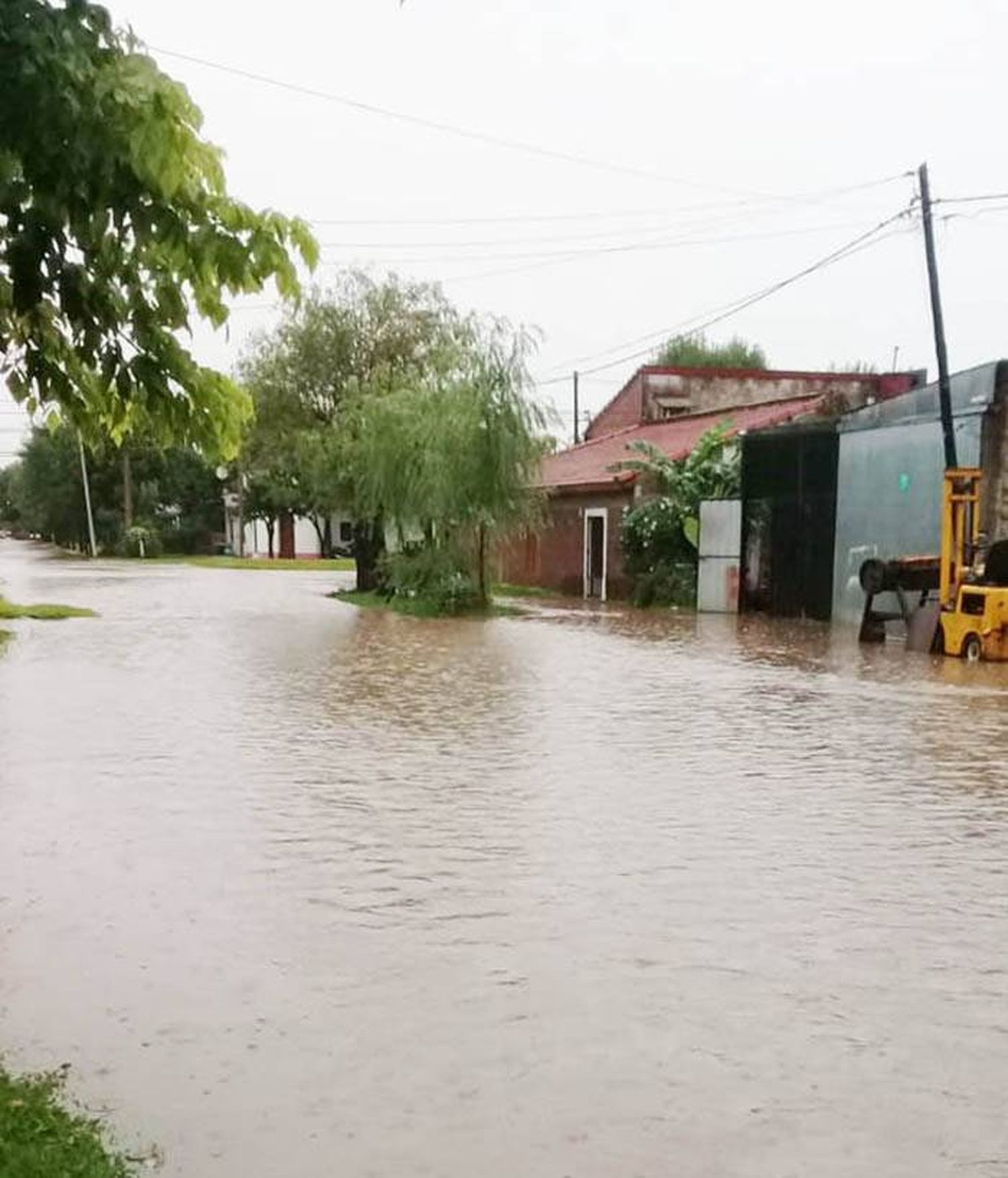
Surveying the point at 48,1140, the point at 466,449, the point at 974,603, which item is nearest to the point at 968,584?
the point at 974,603

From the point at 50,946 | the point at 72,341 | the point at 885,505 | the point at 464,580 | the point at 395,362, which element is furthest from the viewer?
the point at 395,362

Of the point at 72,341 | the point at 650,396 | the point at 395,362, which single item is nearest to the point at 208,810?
the point at 72,341

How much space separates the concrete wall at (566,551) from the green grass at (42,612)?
981 centimetres

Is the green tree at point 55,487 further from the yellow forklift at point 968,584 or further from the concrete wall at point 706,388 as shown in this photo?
the yellow forklift at point 968,584

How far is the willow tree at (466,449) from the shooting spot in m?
27.1

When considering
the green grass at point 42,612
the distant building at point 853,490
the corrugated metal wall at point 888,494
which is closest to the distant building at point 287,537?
the green grass at point 42,612

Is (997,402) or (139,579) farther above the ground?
(997,402)

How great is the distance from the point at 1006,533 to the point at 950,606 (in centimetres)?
250

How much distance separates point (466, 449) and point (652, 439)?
13125 millimetres

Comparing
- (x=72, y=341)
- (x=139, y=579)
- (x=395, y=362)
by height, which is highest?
(x=395, y=362)

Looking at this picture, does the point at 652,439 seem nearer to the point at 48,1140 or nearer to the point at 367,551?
the point at 367,551

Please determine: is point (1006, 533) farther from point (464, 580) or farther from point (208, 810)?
point (208, 810)

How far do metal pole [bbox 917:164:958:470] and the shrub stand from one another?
10.2 metres

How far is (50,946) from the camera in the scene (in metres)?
5.99
